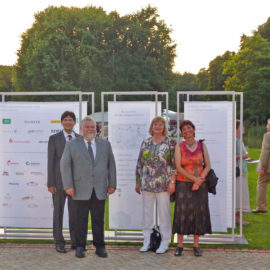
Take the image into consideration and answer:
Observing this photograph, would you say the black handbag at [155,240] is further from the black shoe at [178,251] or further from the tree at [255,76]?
the tree at [255,76]

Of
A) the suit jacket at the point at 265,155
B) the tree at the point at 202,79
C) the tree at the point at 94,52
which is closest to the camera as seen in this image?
the suit jacket at the point at 265,155

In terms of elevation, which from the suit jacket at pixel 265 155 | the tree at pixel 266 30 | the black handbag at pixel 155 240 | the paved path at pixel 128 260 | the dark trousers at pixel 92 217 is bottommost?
the paved path at pixel 128 260

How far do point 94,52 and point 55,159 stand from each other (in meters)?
31.9

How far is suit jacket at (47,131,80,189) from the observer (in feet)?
20.0

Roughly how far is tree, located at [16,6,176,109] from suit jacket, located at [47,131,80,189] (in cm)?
2985

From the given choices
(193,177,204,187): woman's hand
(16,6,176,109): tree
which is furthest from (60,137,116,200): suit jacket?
(16,6,176,109): tree

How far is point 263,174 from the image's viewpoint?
9.06 meters

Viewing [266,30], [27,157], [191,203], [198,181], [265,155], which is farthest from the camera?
[266,30]

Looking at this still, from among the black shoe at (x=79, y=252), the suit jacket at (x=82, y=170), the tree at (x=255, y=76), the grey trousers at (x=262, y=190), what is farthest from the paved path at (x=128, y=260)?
the tree at (x=255, y=76)

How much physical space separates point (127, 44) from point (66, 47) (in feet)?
19.3

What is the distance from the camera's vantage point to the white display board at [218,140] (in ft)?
21.3

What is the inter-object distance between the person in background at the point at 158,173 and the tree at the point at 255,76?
3507cm

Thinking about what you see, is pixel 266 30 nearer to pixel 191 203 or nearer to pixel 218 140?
pixel 218 140

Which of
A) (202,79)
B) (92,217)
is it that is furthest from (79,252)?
(202,79)
